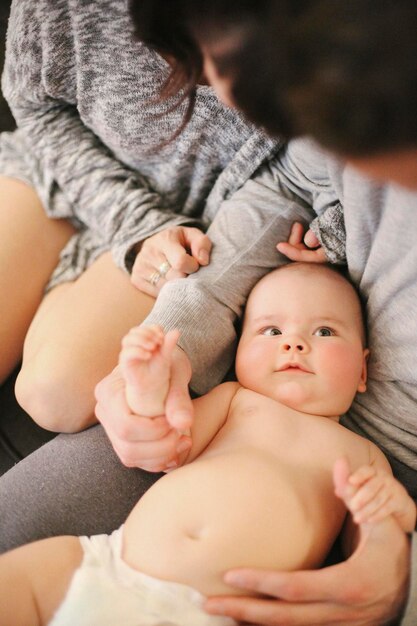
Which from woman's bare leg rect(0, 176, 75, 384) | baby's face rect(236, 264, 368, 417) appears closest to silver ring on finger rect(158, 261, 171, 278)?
baby's face rect(236, 264, 368, 417)

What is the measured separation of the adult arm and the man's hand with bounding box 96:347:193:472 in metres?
0.34

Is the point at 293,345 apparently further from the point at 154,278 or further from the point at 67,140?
the point at 67,140


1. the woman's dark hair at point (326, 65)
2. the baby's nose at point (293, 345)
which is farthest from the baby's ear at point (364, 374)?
the woman's dark hair at point (326, 65)

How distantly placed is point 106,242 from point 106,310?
0.18 meters

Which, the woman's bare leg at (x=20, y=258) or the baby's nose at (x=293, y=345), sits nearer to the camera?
the baby's nose at (x=293, y=345)

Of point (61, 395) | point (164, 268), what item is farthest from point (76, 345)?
point (164, 268)

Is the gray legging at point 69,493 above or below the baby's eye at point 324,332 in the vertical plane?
below

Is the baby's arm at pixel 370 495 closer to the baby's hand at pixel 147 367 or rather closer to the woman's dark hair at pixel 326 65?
the baby's hand at pixel 147 367

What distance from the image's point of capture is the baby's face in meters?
0.85

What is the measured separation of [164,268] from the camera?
3.25ft

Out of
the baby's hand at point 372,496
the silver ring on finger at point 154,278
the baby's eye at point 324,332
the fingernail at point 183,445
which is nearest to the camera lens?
the baby's hand at point 372,496

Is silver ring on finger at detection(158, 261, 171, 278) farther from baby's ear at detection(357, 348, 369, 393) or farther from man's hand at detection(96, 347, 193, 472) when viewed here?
baby's ear at detection(357, 348, 369, 393)

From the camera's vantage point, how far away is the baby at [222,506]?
0.69 m

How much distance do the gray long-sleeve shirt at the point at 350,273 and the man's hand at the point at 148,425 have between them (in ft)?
0.44
